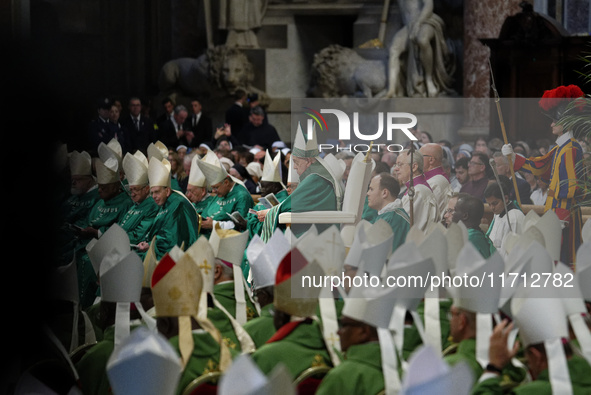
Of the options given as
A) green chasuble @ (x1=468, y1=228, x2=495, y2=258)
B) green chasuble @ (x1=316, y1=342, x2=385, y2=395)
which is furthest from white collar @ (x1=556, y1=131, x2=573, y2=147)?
green chasuble @ (x1=316, y1=342, x2=385, y2=395)

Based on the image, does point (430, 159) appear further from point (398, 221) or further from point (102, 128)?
point (102, 128)

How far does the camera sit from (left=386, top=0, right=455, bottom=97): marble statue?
1600cm

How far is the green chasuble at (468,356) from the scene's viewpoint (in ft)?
15.1

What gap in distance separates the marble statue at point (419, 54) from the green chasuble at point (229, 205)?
7.29 metres

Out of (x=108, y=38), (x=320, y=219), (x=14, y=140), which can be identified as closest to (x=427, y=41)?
(x=108, y=38)

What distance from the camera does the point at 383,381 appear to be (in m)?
4.50

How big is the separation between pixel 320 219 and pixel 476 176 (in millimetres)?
1785

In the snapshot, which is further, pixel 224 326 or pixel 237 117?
pixel 237 117

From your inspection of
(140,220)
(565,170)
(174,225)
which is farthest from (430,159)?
(140,220)

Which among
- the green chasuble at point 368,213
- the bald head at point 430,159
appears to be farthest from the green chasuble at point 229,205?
the bald head at point 430,159

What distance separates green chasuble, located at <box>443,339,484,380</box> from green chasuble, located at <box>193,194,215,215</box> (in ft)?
15.1

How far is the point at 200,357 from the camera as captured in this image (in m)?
4.84

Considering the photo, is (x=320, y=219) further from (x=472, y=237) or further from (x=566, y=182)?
(x=566, y=182)

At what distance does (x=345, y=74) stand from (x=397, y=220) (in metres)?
9.15
